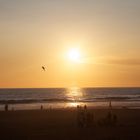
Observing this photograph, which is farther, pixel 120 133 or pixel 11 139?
pixel 120 133

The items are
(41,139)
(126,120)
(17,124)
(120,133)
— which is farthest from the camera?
(126,120)

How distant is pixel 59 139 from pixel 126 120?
12527 millimetres

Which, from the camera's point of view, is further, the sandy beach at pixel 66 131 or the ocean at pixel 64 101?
the ocean at pixel 64 101

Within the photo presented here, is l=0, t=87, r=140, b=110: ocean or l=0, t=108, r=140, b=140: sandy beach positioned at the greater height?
l=0, t=87, r=140, b=110: ocean

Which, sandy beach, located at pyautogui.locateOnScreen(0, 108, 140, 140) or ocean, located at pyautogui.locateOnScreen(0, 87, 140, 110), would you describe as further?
ocean, located at pyautogui.locateOnScreen(0, 87, 140, 110)

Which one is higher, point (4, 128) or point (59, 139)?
point (4, 128)

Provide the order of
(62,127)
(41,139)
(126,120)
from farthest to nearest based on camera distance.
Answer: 1. (126,120)
2. (62,127)
3. (41,139)

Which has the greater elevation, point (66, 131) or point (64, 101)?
point (64, 101)

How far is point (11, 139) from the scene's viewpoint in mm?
25125

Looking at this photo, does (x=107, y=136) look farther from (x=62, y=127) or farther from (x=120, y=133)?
(x=62, y=127)

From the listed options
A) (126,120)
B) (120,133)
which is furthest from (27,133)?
(126,120)

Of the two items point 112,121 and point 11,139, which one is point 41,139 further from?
point 112,121

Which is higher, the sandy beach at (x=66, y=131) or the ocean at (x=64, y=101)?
the ocean at (x=64, y=101)

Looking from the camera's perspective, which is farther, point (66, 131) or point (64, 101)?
point (64, 101)
